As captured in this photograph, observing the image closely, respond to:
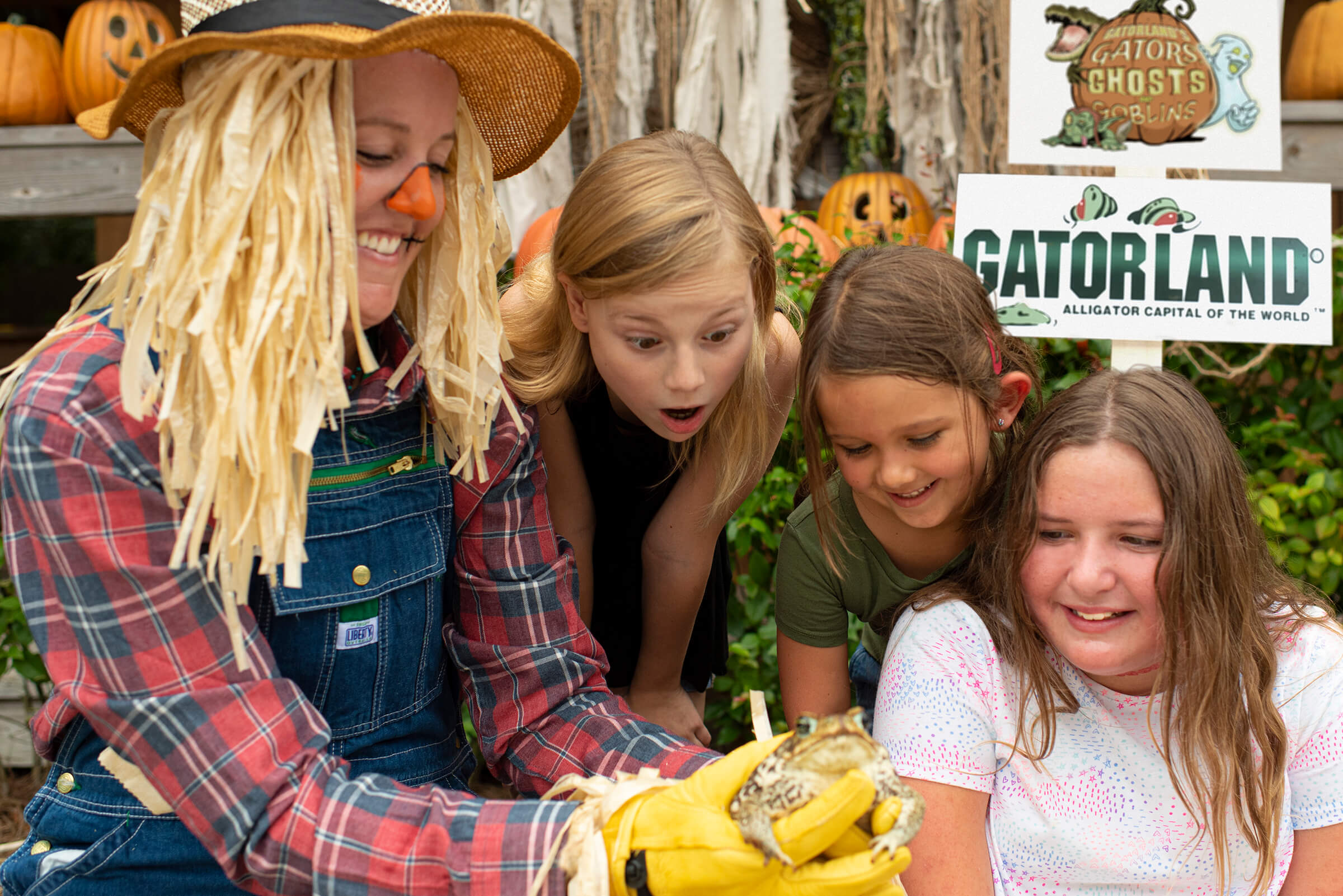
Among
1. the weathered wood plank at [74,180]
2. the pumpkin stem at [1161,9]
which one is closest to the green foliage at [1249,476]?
the pumpkin stem at [1161,9]

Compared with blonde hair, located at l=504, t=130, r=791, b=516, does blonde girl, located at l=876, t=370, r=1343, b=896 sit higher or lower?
lower

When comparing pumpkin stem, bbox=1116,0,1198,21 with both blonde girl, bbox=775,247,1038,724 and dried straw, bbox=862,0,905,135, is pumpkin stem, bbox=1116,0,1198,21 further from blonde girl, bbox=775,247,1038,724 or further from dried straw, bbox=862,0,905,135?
dried straw, bbox=862,0,905,135

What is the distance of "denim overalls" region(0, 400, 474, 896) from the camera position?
55.0 inches

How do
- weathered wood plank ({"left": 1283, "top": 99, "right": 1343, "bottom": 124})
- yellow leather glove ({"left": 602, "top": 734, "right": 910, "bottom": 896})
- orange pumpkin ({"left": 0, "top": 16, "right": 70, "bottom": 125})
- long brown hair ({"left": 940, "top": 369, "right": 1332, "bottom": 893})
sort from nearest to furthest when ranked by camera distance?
yellow leather glove ({"left": 602, "top": 734, "right": 910, "bottom": 896}) < long brown hair ({"left": 940, "top": 369, "right": 1332, "bottom": 893}) < weathered wood plank ({"left": 1283, "top": 99, "right": 1343, "bottom": 124}) < orange pumpkin ({"left": 0, "top": 16, "right": 70, "bottom": 125})

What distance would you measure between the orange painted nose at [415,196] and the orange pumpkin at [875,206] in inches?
101

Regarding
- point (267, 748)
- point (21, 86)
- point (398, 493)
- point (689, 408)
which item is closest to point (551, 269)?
point (689, 408)

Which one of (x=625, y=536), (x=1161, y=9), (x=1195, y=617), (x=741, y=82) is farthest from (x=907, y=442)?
(x=741, y=82)

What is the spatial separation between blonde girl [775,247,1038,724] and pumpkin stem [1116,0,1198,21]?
799mm

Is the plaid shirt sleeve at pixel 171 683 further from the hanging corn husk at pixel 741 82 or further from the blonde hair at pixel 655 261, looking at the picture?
the hanging corn husk at pixel 741 82

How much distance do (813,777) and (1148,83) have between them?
69.9 inches

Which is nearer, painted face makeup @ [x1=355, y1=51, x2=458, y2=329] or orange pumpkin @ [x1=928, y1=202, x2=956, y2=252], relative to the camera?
painted face makeup @ [x1=355, y1=51, x2=458, y2=329]

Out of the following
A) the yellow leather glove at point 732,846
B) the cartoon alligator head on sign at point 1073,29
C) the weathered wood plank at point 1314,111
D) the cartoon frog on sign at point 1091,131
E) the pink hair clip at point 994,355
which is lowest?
the yellow leather glove at point 732,846

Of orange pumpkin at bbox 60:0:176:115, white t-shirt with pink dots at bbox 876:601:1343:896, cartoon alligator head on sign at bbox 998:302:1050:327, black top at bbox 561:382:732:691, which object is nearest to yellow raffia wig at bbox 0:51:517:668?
black top at bbox 561:382:732:691

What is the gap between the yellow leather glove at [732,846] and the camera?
44.9 inches
